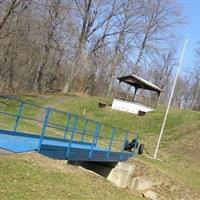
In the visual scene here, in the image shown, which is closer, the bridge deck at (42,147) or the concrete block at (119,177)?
the bridge deck at (42,147)

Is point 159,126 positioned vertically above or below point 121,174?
above

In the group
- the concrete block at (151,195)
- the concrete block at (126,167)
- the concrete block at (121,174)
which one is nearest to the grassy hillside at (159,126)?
the concrete block at (126,167)

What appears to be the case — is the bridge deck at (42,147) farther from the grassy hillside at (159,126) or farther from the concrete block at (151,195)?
the grassy hillside at (159,126)

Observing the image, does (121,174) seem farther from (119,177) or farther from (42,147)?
(42,147)

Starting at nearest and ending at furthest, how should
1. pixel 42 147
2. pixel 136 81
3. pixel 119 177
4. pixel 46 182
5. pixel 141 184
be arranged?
1. pixel 46 182
2. pixel 42 147
3. pixel 141 184
4. pixel 119 177
5. pixel 136 81

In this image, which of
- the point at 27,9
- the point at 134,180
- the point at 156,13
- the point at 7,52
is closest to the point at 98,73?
the point at 156,13

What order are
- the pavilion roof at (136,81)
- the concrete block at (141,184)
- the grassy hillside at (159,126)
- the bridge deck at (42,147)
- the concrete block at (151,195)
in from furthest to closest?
the pavilion roof at (136,81) < the grassy hillside at (159,126) < the concrete block at (141,184) < the concrete block at (151,195) < the bridge deck at (42,147)

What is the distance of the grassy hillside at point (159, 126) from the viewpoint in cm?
2552

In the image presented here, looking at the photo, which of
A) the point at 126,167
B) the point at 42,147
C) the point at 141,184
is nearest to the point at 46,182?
the point at 42,147

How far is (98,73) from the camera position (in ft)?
242

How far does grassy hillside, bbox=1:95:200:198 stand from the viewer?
83.7 ft

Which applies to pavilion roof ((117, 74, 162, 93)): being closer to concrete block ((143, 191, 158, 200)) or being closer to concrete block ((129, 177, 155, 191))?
concrete block ((129, 177, 155, 191))

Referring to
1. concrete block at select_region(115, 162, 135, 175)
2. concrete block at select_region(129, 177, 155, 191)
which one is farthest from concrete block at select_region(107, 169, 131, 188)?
concrete block at select_region(129, 177, 155, 191)

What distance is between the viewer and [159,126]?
128ft
